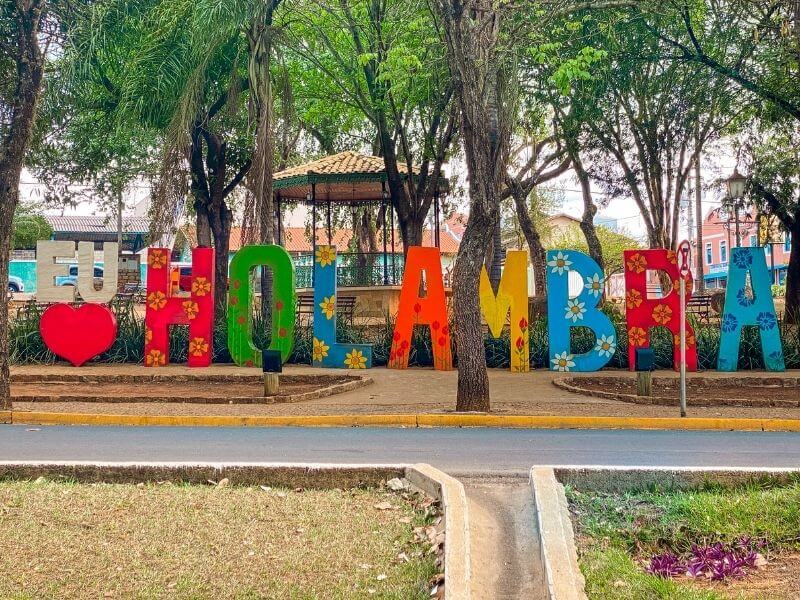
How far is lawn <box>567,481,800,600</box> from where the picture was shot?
4531mm

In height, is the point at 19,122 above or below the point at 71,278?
above

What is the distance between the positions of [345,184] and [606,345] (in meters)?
11.6

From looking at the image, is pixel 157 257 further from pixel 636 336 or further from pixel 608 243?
pixel 608 243

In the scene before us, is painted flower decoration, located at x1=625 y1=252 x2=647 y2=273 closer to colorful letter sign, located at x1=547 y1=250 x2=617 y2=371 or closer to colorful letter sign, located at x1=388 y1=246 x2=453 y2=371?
colorful letter sign, located at x1=547 y1=250 x2=617 y2=371

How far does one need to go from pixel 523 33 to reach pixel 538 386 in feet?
18.8

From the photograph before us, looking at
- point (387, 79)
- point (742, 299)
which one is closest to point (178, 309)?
point (387, 79)

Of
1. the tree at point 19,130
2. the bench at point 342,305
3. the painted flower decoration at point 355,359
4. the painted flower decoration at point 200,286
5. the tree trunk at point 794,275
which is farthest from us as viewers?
the tree trunk at point 794,275

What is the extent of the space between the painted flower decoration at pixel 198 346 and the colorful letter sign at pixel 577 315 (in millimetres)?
6882

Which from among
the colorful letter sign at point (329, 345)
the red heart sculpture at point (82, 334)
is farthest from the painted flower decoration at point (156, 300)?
the colorful letter sign at point (329, 345)

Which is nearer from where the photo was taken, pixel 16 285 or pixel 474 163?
pixel 474 163

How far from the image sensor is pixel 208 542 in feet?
17.1

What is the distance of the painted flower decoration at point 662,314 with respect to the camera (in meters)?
16.1

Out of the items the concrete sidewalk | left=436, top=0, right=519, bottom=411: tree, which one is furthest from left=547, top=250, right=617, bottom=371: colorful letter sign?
left=436, top=0, right=519, bottom=411: tree

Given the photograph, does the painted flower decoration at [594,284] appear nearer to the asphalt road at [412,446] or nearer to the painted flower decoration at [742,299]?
the painted flower decoration at [742,299]
